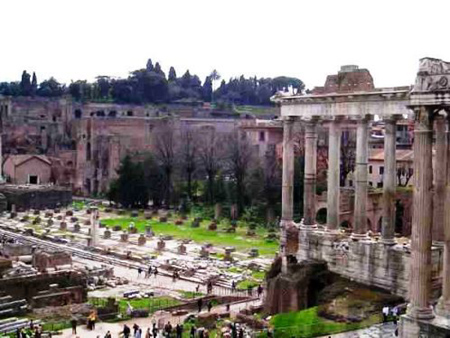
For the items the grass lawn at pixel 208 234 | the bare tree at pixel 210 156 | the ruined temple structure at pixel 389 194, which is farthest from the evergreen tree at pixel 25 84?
the ruined temple structure at pixel 389 194

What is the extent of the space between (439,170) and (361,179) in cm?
417

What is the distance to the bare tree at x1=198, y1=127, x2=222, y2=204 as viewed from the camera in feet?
152

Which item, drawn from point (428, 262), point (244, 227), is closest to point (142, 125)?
point (244, 227)

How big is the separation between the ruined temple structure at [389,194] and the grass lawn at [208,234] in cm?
1197

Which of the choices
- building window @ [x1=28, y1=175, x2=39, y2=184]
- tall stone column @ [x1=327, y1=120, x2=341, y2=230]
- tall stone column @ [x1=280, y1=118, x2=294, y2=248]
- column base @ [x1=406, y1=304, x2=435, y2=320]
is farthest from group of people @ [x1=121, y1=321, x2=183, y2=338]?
building window @ [x1=28, y1=175, x2=39, y2=184]

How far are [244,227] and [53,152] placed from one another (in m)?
32.3

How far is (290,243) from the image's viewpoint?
69.2 ft

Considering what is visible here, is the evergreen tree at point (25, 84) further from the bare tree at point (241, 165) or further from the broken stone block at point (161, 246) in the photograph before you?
the broken stone block at point (161, 246)

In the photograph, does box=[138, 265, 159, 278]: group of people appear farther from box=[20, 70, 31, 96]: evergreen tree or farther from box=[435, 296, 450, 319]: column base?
box=[20, 70, 31, 96]: evergreen tree

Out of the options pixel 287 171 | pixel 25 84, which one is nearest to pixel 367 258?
pixel 287 171

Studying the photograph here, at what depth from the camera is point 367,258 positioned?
18.5 metres

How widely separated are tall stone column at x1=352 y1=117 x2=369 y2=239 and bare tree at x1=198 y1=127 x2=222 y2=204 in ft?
88.1

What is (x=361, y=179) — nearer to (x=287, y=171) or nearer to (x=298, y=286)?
(x=287, y=171)

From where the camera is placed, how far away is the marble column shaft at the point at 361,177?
61.7 ft
